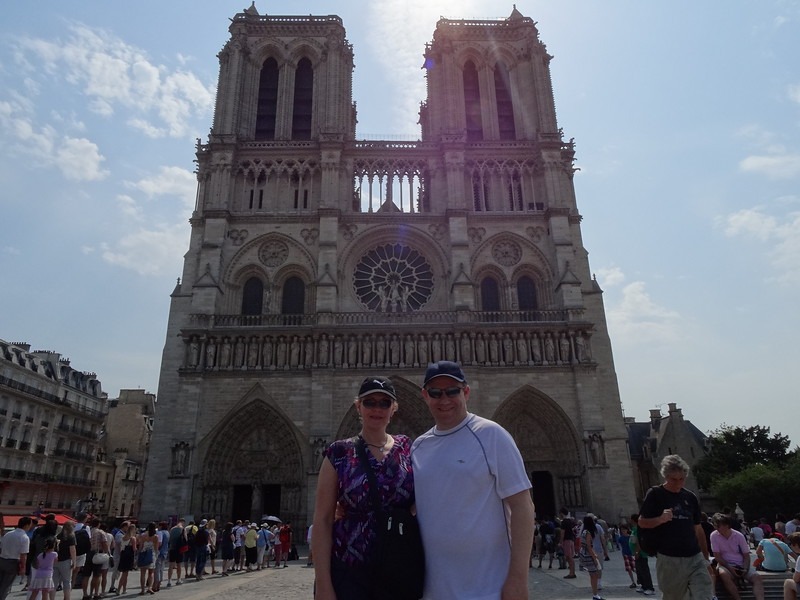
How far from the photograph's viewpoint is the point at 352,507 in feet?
9.00

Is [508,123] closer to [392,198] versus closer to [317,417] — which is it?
[392,198]

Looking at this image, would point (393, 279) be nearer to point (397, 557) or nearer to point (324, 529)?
point (324, 529)

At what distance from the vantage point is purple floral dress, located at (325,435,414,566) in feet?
8.80

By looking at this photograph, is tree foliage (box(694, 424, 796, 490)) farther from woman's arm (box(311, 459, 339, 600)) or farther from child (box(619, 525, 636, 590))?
woman's arm (box(311, 459, 339, 600))

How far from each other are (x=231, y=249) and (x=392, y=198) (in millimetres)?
7920

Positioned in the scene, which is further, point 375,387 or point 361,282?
point 361,282

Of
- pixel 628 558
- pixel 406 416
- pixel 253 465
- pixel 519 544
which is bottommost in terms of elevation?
pixel 628 558

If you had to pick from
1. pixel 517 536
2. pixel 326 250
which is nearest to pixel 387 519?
pixel 517 536

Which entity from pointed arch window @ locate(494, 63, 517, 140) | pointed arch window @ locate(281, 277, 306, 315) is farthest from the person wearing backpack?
pointed arch window @ locate(494, 63, 517, 140)

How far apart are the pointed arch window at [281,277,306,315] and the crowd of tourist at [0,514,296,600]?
35.3 feet

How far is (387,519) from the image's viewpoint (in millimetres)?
2604

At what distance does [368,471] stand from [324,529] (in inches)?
13.5

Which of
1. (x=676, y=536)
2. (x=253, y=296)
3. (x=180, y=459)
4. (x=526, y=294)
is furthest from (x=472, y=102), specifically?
(x=676, y=536)

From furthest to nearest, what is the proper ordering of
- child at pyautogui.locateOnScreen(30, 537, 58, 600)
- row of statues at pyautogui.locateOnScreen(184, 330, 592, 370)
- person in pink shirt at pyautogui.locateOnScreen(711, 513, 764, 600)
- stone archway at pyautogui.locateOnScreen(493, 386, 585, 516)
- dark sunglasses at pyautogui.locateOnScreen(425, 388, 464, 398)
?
1. row of statues at pyautogui.locateOnScreen(184, 330, 592, 370)
2. stone archway at pyautogui.locateOnScreen(493, 386, 585, 516)
3. child at pyautogui.locateOnScreen(30, 537, 58, 600)
4. person in pink shirt at pyautogui.locateOnScreen(711, 513, 764, 600)
5. dark sunglasses at pyautogui.locateOnScreen(425, 388, 464, 398)
